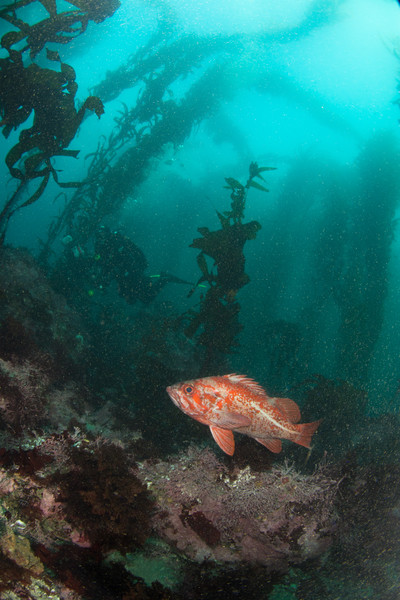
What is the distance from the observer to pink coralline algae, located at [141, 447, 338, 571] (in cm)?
231

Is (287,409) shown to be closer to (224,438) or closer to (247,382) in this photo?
(247,382)

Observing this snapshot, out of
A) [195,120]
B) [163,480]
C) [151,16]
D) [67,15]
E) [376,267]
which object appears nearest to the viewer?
[163,480]

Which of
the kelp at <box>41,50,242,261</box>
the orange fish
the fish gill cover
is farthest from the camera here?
the kelp at <box>41,50,242,261</box>

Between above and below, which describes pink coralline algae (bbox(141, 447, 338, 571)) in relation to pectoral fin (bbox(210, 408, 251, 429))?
below

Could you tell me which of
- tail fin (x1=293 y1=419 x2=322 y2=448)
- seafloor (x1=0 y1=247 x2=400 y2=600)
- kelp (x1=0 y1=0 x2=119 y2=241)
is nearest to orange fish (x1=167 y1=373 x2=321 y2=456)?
tail fin (x1=293 y1=419 x2=322 y2=448)

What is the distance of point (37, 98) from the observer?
518 centimetres

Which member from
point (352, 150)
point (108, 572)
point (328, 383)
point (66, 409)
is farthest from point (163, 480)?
point (352, 150)

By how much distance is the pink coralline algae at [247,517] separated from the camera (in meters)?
2.31

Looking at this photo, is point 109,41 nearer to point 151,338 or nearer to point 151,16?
point 151,16

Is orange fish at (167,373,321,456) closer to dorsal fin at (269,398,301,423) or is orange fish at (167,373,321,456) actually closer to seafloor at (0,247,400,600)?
dorsal fin at (269,398,301,423)

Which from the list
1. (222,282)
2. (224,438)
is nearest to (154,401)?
(222,282)

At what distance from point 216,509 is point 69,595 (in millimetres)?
1206

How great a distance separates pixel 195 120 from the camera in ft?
44.2

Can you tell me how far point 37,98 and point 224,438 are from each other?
672 cm
